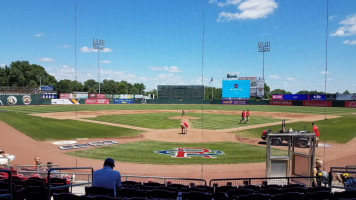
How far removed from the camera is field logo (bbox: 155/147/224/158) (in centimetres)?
1486

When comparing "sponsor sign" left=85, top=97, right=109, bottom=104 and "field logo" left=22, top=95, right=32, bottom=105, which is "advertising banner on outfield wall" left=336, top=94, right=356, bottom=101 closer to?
"sponsor sign" left=85, top=97, right=109, bottom=104

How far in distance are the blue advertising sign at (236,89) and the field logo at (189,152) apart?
137 feet

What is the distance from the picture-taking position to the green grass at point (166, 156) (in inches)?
536

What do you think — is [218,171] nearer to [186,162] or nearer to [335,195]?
[186,162]

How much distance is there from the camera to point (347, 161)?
13750mm

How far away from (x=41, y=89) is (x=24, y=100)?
11690 millimetres

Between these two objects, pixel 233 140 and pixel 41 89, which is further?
pixel 41 89

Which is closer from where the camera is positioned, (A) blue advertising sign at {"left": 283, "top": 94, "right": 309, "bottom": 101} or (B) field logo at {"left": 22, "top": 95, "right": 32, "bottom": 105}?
(B) field logo at {"left": 22, "top": 95, "right": 32, "bottom": 105}

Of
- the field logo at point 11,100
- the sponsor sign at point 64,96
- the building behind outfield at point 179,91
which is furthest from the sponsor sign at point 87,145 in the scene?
the sponsor sign at point 64,96

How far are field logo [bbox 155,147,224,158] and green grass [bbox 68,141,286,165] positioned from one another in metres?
0.52

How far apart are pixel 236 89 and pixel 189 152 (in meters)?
43.5

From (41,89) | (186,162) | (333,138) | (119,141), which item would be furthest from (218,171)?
(41,89)

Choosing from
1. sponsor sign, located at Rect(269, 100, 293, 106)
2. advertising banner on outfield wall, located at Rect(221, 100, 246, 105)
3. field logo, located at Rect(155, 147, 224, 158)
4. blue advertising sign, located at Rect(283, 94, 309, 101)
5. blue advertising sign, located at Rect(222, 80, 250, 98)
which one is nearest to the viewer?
field logo, located at Rect(155, 147, 224, 158)

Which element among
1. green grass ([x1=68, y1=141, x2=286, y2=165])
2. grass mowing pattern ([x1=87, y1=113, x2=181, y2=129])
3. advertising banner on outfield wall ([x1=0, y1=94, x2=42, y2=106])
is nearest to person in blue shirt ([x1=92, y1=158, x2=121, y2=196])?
green grass ([x1=68, y1=141, x2=286, y2=165])
